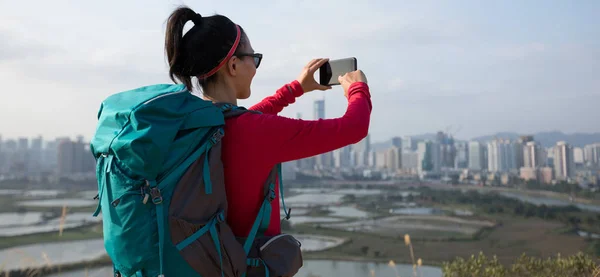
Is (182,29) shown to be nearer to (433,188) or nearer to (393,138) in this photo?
(433,188)

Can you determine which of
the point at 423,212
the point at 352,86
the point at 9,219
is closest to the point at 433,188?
the point at 423,212

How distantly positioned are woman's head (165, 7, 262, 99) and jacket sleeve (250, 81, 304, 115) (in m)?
0.37

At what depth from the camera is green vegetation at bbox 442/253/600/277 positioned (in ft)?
8.33

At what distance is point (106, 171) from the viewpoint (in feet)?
2.60

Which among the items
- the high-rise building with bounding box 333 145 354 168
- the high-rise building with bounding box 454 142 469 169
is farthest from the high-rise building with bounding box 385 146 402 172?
the high-rise building with bounding box 454 142 469 169

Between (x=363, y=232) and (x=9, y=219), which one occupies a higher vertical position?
(x=9, y=219)

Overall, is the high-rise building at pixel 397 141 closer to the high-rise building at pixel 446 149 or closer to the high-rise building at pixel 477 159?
the high-rise building at pixel 446 149

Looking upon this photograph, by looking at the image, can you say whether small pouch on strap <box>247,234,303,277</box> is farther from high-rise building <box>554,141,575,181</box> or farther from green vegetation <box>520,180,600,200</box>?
high-rise building <box>554,141,575,181</box>

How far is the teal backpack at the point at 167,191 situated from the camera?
2.46 feet

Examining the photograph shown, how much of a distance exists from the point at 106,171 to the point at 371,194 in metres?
44.6

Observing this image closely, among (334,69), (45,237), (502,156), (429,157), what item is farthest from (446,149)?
(334,69)

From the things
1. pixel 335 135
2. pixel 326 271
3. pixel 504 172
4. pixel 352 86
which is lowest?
pixel 326 271

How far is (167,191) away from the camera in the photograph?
0.76 metres

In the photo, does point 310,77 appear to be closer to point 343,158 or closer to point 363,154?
point 343,158
